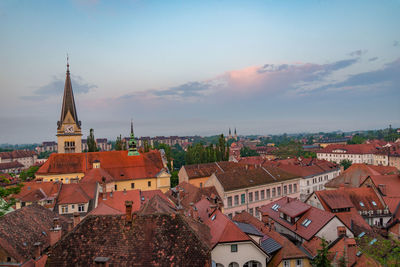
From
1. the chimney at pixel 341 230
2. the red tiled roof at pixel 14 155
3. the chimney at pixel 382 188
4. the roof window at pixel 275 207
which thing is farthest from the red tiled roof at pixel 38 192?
the red tiled roof at pixel 14 155

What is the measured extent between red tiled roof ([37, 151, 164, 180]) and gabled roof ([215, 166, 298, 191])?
1754 centimetres

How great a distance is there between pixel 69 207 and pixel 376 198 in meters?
43.9

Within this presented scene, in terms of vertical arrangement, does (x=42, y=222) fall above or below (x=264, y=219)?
above

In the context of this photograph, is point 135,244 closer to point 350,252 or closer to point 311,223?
point 350,252

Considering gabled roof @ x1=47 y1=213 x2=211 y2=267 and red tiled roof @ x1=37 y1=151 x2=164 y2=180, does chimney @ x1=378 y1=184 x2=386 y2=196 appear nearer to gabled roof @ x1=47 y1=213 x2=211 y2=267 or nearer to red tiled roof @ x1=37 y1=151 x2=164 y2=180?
gabled roof @ x1=47 y1=213 x2=211 y2=267

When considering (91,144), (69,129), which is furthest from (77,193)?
(91,144)

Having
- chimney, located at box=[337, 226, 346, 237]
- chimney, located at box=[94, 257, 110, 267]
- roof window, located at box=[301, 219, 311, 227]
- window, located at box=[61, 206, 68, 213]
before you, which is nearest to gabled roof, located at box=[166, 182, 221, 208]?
roof window, located at box=[301, 219, 311, 227]

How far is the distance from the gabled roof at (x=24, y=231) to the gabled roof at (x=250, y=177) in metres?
27.6

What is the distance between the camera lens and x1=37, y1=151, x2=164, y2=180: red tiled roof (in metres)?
57.0

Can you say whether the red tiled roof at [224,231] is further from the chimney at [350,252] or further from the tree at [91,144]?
the tree at [91,144]

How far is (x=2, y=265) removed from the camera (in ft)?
64.0

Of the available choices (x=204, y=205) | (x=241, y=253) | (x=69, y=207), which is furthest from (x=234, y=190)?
(x=69, y=207)

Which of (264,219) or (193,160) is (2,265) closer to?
(264,219)

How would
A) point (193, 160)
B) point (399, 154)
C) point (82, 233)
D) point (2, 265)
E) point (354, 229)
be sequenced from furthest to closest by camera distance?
point (399, 154) → point (193, 160) → point (354, 229) → point (2, 265) → point (82, 233)
